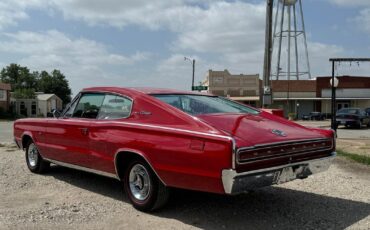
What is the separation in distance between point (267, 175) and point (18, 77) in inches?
4087

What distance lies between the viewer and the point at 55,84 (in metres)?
101

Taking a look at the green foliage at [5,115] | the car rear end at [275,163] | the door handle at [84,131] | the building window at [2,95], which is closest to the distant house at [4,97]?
the building window at [2,95]

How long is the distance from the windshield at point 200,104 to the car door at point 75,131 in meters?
1.24

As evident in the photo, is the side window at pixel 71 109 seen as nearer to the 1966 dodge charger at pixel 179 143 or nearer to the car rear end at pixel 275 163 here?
the 1966 dodge charger at pixel 179 143

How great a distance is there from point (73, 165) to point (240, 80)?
7064 centimetres

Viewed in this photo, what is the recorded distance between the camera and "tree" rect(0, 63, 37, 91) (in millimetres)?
101062

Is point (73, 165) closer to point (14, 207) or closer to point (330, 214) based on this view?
point (14, 207)

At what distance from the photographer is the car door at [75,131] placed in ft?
22.4

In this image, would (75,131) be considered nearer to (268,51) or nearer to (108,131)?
(108,131)

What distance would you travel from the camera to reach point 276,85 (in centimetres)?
6606

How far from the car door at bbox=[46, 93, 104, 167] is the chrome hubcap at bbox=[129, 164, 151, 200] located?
0.94m

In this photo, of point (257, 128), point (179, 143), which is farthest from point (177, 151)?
point (257, 128)

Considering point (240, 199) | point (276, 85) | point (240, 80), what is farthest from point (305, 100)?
point (240, 199)

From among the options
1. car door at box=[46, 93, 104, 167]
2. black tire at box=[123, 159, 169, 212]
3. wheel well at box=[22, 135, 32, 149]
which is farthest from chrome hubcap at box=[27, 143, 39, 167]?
black tire at box=[123, 159, 169, 212]
